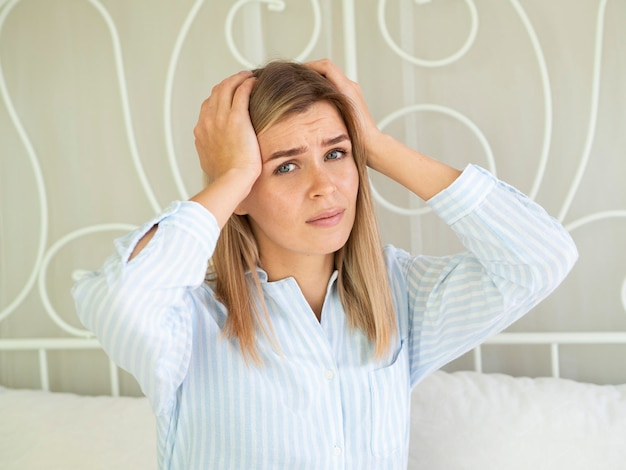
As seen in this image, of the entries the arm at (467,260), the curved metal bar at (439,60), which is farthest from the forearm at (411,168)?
the curved metal bar at (439,60)

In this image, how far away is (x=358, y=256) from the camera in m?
1.24

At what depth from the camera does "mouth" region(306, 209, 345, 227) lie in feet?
3.68

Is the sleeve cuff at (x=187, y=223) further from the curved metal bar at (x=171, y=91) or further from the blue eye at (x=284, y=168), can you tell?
the curved metal bar at (x=171, y=91)

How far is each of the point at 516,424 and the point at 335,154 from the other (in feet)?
2.14

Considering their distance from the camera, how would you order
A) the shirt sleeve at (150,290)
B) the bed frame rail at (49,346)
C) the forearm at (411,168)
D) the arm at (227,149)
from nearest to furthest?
the shirt sleeve at (150,290), the arm at (227,149), the forearm at (411,168), the bed frame rail at (49,346)

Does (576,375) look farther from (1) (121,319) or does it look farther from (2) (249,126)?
(1) (121,319)

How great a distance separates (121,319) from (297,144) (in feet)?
1.27

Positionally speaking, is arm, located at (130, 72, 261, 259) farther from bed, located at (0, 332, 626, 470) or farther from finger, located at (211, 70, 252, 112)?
bed, located at (0, 332, 626, 470)

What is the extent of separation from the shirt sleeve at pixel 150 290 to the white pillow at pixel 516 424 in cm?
62

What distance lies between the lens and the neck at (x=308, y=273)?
4.00 feet

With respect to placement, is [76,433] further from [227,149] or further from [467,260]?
[467,260]

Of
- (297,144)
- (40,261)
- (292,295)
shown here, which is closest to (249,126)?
(297,144)

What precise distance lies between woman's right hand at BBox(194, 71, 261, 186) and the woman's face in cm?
3

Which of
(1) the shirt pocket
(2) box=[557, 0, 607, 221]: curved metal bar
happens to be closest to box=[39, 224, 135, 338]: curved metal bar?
(1) the shirt pocket
